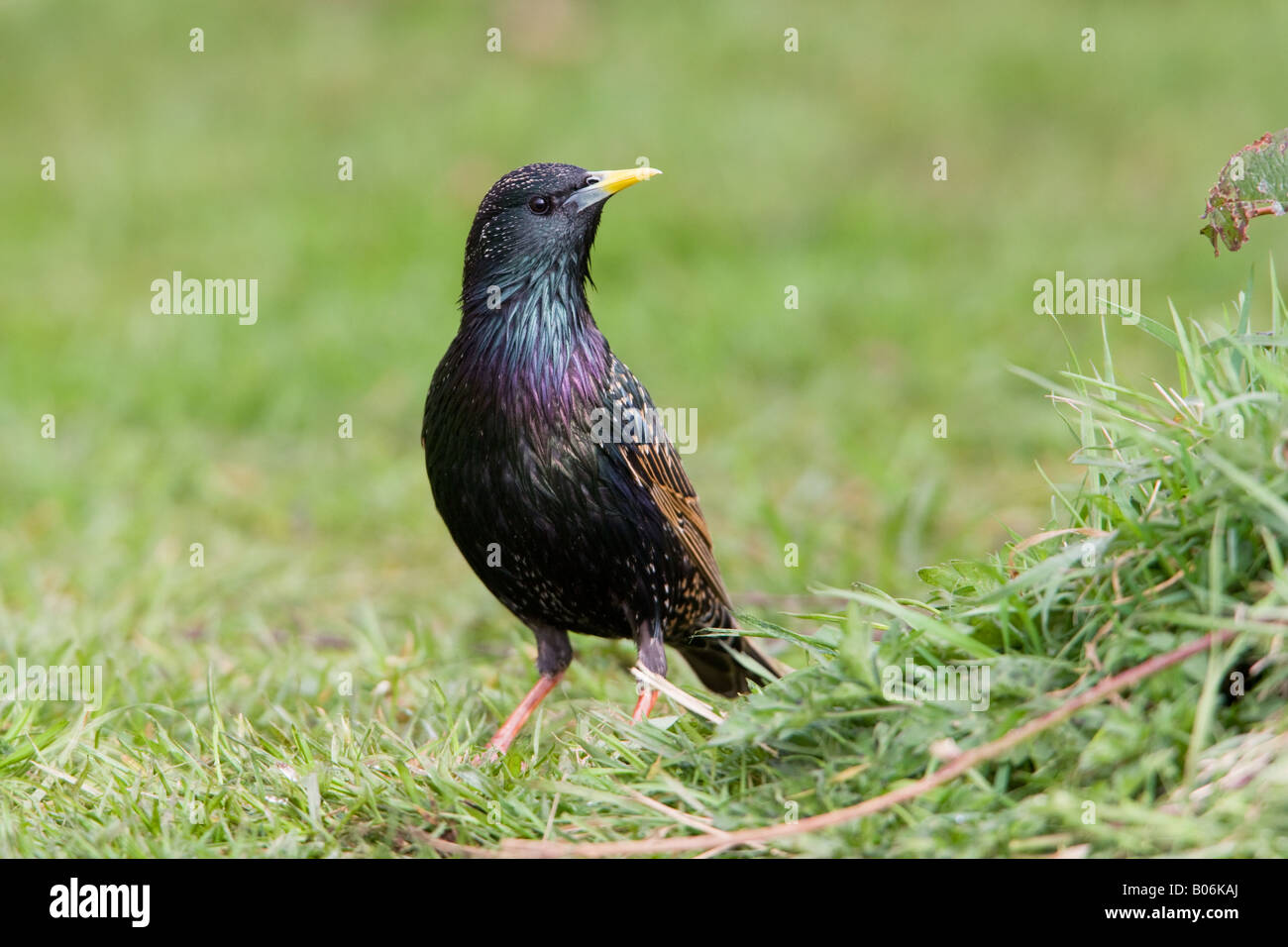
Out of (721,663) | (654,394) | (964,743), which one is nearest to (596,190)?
(721,663)

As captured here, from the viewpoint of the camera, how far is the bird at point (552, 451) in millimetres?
3428

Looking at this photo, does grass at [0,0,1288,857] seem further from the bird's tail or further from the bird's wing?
the bird's wing

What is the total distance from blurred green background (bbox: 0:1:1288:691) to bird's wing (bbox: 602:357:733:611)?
955mm

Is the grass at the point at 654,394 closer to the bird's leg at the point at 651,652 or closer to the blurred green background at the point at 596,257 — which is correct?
the blurred green background at the point at 596,257

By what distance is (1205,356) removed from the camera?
302cm

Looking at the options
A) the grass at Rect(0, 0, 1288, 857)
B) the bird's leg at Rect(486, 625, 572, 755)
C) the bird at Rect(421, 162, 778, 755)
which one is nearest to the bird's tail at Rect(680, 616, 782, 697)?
the grass at Rect(0, 0, 1288, 857)

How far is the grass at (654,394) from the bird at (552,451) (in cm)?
33

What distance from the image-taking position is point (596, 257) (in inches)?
341

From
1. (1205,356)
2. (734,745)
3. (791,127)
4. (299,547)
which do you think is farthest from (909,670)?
(791,127)

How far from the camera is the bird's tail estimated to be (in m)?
4.05

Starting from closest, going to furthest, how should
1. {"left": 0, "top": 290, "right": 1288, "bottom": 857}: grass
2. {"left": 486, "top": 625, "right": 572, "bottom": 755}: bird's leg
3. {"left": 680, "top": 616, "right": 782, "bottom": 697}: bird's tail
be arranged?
1. {"left": 0, "top": 290, "right": 1288, "bottom": 857}: grass
2. {"left": 486, "top": 625, "right": 572, "bottom": 755}: bird's leg
3. {"left": 680, "top": 616, "right": 782, "bottom": 697}: bird's tail

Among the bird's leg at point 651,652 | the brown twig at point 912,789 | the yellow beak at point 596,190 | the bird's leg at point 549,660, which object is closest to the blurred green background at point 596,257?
the bird's leg at point 549,660

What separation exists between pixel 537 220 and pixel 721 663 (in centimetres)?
143
